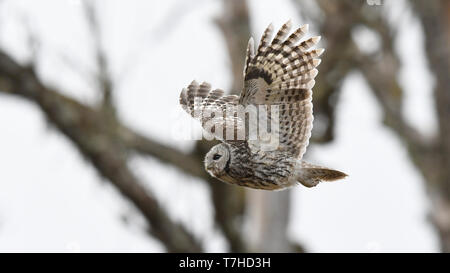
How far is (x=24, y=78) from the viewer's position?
9.05 meters

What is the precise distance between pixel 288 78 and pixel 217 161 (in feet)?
1.58

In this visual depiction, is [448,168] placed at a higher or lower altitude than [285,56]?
higher

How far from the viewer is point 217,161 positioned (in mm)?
3346

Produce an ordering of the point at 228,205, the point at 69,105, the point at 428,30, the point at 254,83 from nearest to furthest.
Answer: the point at 254,83 < the point at 69,105 < the point at 228,205 < the point at 428,30

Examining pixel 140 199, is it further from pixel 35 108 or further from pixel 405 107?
pixel 405 107

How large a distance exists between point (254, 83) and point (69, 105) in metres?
6.94

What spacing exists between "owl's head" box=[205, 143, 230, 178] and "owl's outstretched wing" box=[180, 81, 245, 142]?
0.21ft

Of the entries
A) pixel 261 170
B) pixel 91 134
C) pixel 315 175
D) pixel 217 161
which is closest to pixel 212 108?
pixel 217 161

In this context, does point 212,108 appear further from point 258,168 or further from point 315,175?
point 315,175

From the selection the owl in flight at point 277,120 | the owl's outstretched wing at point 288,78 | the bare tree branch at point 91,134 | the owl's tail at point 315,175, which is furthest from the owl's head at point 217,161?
the bare tree branch at point 91,134

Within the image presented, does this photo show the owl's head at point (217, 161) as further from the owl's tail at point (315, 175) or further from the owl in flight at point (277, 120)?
the owl's tail at point (315, 175)

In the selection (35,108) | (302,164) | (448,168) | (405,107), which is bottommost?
(302,164)

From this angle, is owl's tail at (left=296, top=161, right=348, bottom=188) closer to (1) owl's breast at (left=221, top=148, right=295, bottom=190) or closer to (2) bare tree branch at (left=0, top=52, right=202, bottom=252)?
(1) owl's breast at (left=221, top=148, right=295, bottom=190)

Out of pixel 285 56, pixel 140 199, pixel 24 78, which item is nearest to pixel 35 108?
pixel 24 78
